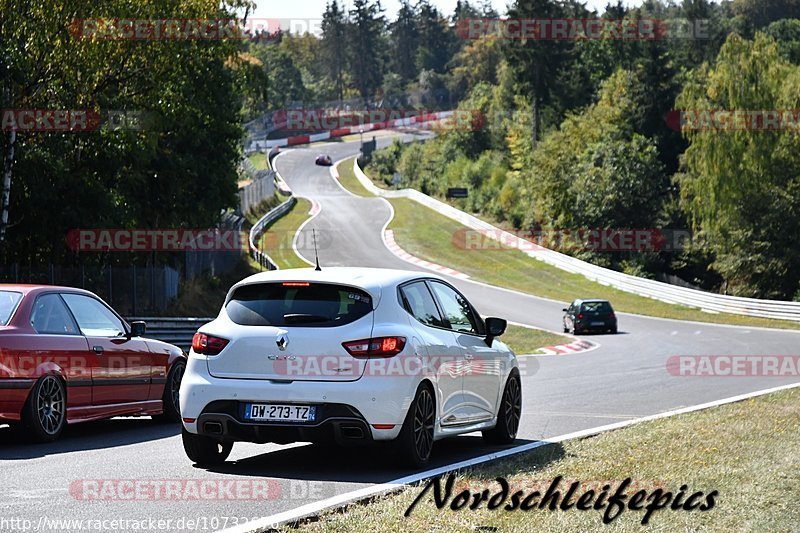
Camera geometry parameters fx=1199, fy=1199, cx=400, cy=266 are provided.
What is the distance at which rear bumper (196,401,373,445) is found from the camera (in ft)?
30.6

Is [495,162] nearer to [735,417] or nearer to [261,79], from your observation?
[261,79]

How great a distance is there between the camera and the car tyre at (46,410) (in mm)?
11359

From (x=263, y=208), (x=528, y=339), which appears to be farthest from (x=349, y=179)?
(x=528, y=339)

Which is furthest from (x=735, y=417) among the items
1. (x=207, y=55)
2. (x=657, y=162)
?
(x=657, y=162)

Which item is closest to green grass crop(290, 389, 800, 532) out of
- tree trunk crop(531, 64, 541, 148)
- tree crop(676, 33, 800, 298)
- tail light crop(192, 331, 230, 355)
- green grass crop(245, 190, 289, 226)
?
tail light crop(192, 331, 230, 355)

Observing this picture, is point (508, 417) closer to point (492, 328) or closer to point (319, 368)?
point (492, 328)

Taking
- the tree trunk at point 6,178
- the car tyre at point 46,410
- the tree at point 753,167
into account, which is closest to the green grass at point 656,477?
the car tyre at point 46,410

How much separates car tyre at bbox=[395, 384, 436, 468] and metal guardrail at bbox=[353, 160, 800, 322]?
4048cm

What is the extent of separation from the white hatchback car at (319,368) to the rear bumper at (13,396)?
2.20 m

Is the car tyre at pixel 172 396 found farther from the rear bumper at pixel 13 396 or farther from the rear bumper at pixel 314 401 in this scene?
the rear bumper at pixel 314 401

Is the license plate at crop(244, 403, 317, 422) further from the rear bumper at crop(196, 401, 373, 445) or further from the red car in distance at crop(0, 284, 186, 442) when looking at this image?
the red car in distance at crop(0, 284, 186, 442)

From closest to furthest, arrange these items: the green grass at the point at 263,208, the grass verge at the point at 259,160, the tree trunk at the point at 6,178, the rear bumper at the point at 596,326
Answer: the tree trunk at the point at 6,178, the rear bumper at the point at 596,326, the green grass at the point at 263,208, the grass verge at the point at 259,160

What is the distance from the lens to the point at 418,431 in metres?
9.77

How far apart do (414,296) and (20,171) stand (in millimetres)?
21841
